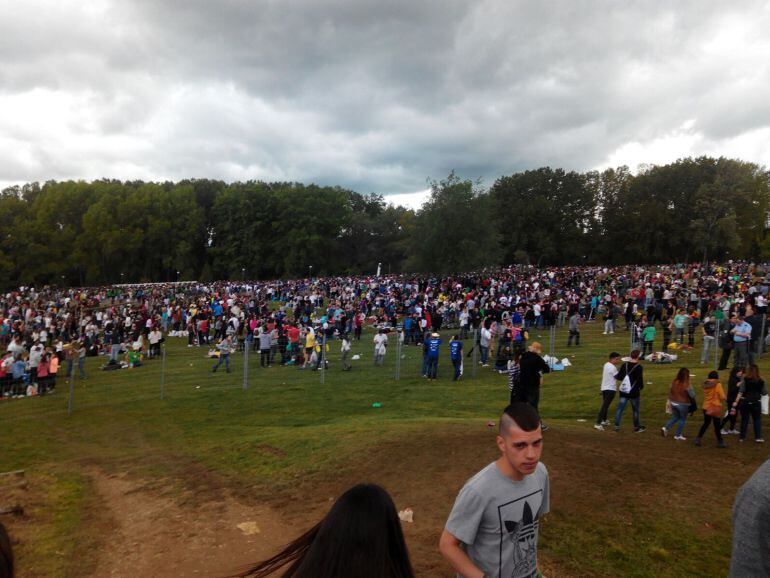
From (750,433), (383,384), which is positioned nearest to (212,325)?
(383,384)

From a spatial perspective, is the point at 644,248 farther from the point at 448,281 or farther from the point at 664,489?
the point at 664,489

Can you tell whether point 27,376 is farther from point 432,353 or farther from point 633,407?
point 633,407

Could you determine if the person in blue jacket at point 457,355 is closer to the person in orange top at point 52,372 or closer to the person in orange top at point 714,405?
the person in orange top at point 714,405

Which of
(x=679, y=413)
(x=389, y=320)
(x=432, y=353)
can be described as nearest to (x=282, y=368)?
(x=432, y=353)

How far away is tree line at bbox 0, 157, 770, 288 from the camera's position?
226 feet

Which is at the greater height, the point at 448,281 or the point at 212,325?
the point at 448,281

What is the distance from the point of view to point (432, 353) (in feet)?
56.8

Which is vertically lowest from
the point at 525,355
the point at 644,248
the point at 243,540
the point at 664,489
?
the point at 243,540

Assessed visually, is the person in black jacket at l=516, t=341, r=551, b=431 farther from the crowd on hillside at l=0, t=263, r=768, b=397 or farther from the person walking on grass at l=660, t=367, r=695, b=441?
the crowd on hillside at l=0, t=263, r=768, b=397

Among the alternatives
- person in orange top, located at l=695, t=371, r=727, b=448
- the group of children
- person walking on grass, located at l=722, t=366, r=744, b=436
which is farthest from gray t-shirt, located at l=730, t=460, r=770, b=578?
the group of children

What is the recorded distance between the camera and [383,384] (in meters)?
17.0

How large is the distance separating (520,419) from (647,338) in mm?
18433

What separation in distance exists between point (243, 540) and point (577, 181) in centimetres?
7952

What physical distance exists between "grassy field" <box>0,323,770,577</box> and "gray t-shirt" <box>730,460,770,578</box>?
3.66 meters
